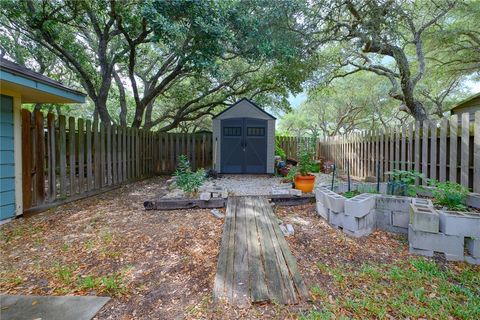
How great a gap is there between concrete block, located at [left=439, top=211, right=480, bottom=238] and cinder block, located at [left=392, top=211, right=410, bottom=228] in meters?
0.52

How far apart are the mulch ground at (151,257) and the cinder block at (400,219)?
0.17 m

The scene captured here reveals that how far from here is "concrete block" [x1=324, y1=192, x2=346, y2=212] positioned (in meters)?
3.25

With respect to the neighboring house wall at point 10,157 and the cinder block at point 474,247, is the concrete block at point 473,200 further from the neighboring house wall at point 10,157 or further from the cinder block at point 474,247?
the neighboring house wall at point 10,157

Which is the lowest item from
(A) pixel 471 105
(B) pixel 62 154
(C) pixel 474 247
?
(C) pixel 474 247

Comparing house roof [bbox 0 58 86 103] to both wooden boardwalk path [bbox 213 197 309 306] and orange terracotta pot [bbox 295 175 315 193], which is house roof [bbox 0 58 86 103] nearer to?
wooden boardwalk path [bbox 213 197 309 306]

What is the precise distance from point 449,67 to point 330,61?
605cm

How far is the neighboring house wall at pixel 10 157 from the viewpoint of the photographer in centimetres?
371

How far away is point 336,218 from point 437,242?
1.10 m

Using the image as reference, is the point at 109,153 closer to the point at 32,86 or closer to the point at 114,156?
the point at 114,156

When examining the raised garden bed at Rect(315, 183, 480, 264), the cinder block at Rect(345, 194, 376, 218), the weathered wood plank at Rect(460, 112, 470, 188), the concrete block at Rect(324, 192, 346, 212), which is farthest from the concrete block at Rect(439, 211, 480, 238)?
the weathered wood plank at Rect(460, 112, 470, 188)

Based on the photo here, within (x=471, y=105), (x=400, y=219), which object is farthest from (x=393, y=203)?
(x=471, y=105)

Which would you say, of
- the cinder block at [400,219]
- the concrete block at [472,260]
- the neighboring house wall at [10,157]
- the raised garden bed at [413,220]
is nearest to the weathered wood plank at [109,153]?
the neighboring house wall at [10,157]

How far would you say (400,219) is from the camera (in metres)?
3.17

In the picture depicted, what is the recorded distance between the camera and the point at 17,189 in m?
3.93
